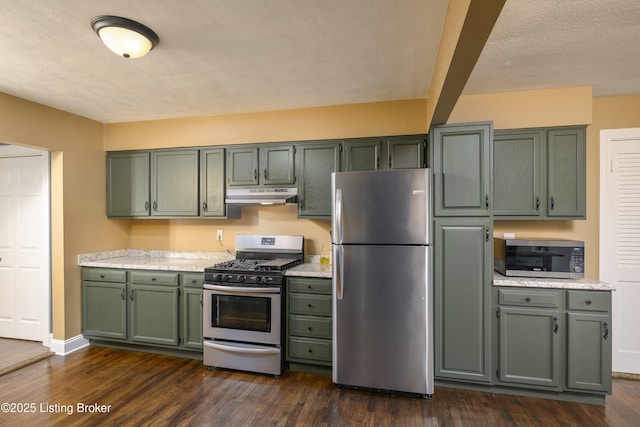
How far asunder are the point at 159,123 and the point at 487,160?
11.6 feet

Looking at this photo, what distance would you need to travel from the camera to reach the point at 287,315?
9.80 ft

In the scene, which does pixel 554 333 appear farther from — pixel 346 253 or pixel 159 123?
pixel 159 123

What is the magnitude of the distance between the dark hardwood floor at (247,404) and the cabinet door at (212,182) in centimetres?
163

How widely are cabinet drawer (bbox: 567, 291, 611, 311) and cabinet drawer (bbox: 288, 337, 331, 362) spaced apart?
195 centimetres

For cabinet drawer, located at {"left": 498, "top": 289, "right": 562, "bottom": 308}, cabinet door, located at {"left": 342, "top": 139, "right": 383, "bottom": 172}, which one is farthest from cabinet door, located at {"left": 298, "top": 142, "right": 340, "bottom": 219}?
cabinet drawer, located at {"left": 498, "top": 289, "right": 562, "bottom": 308}

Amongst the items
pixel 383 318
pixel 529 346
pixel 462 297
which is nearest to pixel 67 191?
pixel 383 318

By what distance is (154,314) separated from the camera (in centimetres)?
335

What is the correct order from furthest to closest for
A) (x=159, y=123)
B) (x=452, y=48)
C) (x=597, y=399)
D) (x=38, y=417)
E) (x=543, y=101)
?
(x=159, y=123) → (x=543, y=101) → (x=597, y=399) → (x=38, y=417) → (x=452, y=48)

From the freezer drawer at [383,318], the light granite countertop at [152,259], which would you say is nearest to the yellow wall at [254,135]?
the light granite countertop at [152,259]

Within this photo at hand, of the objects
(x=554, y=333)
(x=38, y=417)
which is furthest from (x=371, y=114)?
(x=38, y=417)

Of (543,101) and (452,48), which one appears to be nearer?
(452,48)

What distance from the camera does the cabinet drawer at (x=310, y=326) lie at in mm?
2900

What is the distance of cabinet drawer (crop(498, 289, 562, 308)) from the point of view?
2.52 meters

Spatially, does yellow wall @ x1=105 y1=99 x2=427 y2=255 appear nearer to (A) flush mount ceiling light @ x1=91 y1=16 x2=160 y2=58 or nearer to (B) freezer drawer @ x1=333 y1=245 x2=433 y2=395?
(B) freezer drawer @ x1=333 y1=245 x2=433 y2=395
